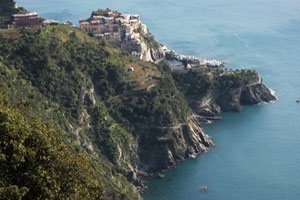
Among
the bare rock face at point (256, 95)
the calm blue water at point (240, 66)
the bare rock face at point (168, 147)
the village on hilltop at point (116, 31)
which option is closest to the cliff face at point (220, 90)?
the bare rock face at point (256, 95)

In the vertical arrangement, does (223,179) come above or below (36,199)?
below

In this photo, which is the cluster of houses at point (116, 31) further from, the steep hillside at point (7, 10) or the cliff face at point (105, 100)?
the steep hillside at point (7, 10)

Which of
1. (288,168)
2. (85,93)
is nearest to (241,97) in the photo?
(288,168)

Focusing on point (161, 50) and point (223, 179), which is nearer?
point (223, 179)

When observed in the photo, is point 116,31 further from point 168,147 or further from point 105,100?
point 168,147

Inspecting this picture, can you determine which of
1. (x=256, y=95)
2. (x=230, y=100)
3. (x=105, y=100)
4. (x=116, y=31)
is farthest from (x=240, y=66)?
(x=105, y=100)

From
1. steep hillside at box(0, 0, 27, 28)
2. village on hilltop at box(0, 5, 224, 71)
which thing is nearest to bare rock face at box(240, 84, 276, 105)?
village on hilltop at box(0, 5, 224, 71)

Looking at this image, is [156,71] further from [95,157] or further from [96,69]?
[95,157]

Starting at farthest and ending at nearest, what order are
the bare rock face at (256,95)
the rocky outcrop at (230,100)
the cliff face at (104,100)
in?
the bare rock face at (256,95)
the rocky outcrop at (230,100)
the cliff face at (104,100)

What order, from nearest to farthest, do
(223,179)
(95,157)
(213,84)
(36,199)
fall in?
(36,199), (95,157), (223,179), (213,84)
